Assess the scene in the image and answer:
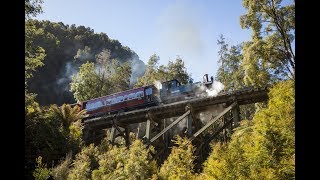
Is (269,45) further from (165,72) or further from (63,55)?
(63,55)

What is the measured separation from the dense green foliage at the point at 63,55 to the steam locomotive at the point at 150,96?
37.5m

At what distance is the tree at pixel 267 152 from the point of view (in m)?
11.7

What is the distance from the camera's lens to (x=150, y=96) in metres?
29.7

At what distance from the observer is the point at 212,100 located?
77.1 feet

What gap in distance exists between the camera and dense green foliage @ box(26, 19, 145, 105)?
6719cm

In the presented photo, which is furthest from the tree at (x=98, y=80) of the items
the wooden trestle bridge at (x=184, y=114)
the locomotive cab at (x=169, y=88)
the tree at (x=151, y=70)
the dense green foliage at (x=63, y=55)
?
the dense green foliage at (x=63, y=55)

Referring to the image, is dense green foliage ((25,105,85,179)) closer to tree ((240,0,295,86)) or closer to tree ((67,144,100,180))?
tree ((67,144,100,180))

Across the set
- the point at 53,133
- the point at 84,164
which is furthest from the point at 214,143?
the point at 53,133

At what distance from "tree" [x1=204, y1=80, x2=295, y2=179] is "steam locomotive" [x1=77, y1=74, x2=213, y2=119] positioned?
51.8ft

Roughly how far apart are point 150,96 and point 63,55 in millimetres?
50143

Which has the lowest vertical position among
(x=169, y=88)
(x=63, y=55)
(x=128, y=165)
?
(x=128, y=165)

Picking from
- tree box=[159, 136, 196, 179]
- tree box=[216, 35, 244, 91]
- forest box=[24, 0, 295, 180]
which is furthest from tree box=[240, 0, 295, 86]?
tree box=[216, 35, 244, 91]
